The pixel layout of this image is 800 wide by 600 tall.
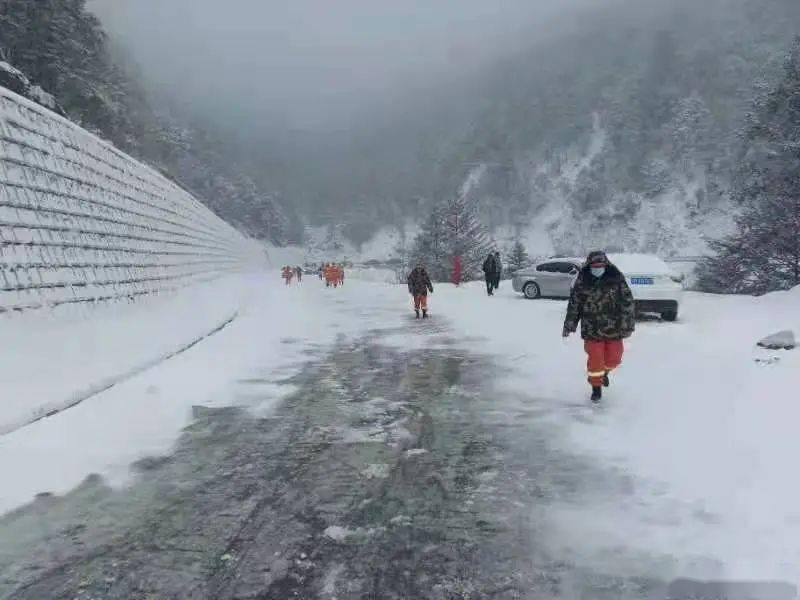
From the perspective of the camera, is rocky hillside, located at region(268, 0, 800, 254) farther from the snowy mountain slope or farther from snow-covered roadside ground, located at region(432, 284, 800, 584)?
snow-covered roadside ground, located at region(432, 284, 800, 584)

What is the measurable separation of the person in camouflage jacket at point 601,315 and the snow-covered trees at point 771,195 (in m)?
21.4

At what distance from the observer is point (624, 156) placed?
167000mm

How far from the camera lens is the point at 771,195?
100ft

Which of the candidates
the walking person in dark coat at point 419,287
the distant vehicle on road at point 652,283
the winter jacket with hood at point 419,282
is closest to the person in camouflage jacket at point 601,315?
the distant vehicle on road at point 652,283

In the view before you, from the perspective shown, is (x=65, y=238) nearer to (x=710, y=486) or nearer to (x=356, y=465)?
(x=356, y=465)

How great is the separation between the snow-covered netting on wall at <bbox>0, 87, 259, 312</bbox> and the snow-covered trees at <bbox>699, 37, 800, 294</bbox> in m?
22.8

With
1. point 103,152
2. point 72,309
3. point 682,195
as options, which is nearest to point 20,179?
point 72,309

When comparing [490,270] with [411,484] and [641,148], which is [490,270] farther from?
[641,148]

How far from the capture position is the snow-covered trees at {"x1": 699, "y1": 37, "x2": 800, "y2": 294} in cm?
2712

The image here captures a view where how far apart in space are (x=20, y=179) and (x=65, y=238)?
1.44 m

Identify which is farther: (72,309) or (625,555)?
(72,309)

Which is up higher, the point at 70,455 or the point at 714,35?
the point at 714,35

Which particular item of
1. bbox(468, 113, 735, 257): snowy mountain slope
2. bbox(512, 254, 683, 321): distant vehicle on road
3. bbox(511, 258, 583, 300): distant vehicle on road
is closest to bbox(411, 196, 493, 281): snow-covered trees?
bbox(511, 258, 583, 300): distant vehicle on road

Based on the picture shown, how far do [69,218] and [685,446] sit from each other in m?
10.2
